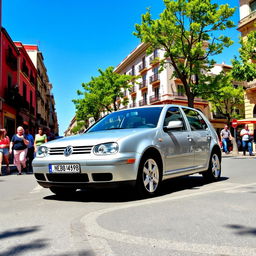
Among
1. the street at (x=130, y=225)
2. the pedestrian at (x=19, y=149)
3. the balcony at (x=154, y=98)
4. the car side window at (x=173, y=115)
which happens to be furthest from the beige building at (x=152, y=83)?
the street at (x=130, y=225)

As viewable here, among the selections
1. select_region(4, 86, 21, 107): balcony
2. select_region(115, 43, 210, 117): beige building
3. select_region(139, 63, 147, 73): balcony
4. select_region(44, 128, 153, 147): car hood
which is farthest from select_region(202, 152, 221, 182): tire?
select_region(139, 63, 147, 73): balcony

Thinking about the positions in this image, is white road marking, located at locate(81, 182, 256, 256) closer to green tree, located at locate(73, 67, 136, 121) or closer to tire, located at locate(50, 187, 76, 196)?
tire, located at locate(50, 187, 76, 196)

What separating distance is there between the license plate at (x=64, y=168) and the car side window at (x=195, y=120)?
2.75 m

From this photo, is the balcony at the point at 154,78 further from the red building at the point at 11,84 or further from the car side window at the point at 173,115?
the car side window at the point at 173,115

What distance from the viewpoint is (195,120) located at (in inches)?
260

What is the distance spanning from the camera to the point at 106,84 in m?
38.5

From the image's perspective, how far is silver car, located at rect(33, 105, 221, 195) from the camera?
174 inches

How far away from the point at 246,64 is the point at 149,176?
13603 millimetres

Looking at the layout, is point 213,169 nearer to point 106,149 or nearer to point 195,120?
point 195,120

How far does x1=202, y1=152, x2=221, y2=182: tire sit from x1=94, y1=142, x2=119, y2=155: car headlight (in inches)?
117

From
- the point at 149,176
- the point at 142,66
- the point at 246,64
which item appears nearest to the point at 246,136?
the point at 246,64

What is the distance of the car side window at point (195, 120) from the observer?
6371 millimetres

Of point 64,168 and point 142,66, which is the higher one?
point 142,66

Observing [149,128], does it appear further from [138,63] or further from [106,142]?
[138,63]
